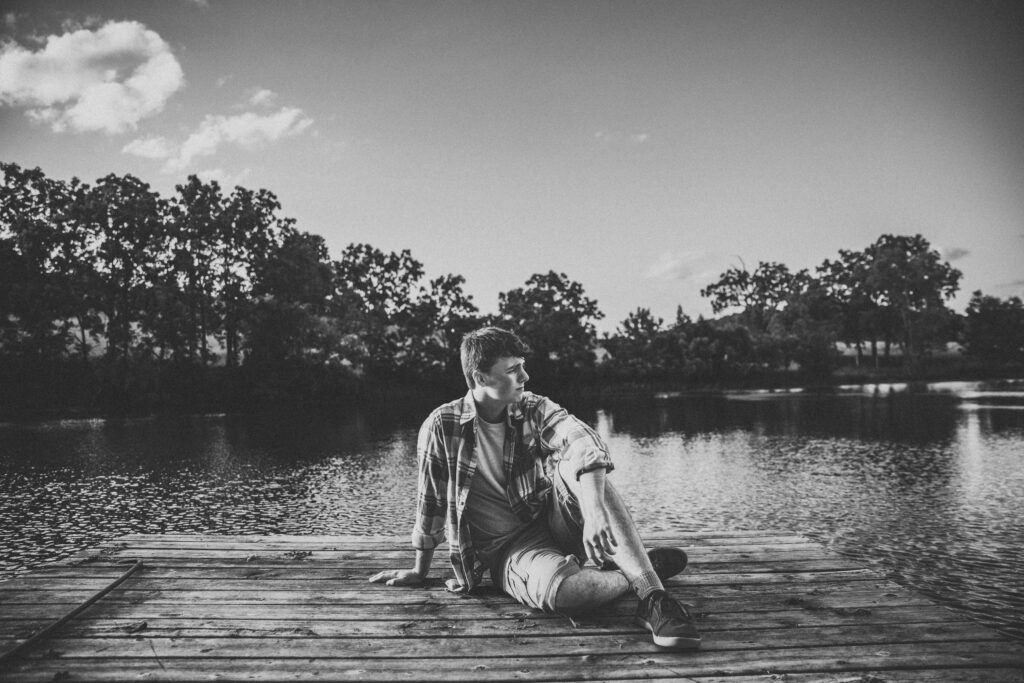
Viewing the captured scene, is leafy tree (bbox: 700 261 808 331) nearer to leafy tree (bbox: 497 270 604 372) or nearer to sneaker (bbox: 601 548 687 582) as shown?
leafy tree (bbox: 497 270 604 372)

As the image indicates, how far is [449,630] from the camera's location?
3.45 meters

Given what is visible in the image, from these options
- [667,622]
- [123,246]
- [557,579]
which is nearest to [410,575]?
[557,579]

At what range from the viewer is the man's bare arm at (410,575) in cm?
410

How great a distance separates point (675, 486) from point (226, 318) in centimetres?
3784

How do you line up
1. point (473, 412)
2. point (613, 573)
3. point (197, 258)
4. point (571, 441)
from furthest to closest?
point (197, 258)
point (473, 412)
point (613, 573)
point (571, 441)

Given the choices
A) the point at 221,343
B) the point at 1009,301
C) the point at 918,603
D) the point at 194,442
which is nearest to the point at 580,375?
the point at 221,343

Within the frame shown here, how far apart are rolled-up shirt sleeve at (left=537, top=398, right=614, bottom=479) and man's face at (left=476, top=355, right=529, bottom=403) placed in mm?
246

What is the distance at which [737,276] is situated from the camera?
90.1 metres

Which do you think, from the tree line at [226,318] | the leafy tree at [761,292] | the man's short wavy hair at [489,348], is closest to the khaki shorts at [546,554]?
the man's short wavy hair at [489,348]

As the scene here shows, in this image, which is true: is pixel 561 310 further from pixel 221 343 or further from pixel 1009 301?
pixel 1009 301

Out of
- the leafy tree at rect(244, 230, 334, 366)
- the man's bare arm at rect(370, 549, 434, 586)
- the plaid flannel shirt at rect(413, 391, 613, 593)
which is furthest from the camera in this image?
the leafy tree at rect(244, 230, 334, 366)

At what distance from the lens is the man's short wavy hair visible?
12.0 ft

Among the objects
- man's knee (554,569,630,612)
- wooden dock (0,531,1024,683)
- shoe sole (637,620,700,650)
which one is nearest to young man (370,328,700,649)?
man's knee (554,569,630,612)

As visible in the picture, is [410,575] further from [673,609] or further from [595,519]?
[673,609]
